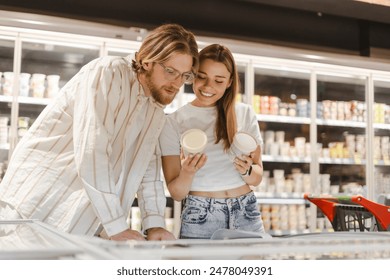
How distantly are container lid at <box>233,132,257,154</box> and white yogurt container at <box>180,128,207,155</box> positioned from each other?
15cm

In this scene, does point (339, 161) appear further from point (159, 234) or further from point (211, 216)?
point (159, 234)

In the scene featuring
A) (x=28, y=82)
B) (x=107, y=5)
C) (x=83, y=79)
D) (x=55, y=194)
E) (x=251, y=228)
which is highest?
(x=107, y=5)

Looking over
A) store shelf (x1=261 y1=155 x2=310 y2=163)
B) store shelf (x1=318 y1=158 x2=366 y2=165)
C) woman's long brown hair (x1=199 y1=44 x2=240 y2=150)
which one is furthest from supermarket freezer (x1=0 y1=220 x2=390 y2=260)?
store shelf (x1=318 y1=158 x2=366 y2=165)

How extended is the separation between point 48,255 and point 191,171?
3.65ft

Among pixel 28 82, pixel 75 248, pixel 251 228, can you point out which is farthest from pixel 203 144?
pixel 28 82

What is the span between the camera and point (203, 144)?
1696 mm

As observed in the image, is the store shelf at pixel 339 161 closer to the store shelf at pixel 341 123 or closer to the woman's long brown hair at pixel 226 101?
the store shelf at pixel 341 123

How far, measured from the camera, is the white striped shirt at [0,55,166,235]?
1.37m

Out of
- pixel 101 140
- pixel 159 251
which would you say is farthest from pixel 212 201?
pixel 159 251

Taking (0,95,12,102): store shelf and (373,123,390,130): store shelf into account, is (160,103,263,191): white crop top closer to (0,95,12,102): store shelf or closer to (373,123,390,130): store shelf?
(0,95,12,102): store shelf

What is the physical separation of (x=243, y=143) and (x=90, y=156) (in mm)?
641

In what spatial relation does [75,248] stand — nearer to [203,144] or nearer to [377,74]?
[203,144]

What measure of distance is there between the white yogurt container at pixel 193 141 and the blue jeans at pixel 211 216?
0.78ft
